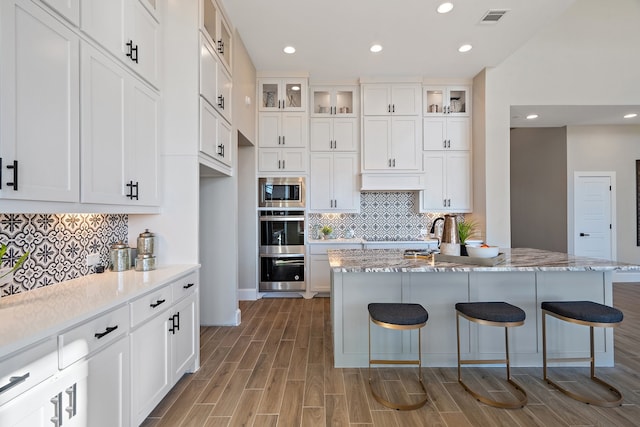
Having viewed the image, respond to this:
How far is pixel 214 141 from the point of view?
281 cm

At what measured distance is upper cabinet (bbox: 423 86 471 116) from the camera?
4.70 meters

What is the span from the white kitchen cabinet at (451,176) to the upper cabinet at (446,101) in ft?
2.13

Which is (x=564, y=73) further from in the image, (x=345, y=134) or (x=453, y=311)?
(x=453, y=311)

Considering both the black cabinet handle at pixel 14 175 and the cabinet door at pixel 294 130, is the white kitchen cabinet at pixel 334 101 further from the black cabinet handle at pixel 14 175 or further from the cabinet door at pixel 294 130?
the black cabinet handle at pixel 14 175

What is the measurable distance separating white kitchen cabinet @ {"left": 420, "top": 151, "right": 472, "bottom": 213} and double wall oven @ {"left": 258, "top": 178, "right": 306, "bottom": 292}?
2.20m

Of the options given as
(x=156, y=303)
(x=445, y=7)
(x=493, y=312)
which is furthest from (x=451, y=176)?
(x=156, y=303)

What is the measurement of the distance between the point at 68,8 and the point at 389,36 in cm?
318

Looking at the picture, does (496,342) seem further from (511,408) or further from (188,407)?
(188,407)

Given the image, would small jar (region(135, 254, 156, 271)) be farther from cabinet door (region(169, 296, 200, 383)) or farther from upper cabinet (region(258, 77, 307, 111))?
upper cabinet (region(258, 77, 307, 111))

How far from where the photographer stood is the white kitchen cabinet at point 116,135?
1.64 m

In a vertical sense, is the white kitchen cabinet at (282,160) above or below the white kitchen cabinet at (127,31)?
below

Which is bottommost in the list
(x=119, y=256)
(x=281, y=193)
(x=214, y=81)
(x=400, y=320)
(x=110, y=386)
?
(x=110, y=386)

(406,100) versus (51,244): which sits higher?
(406,100)

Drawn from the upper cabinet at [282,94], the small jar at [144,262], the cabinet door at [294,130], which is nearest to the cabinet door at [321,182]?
the cabinet door at [294,130]
